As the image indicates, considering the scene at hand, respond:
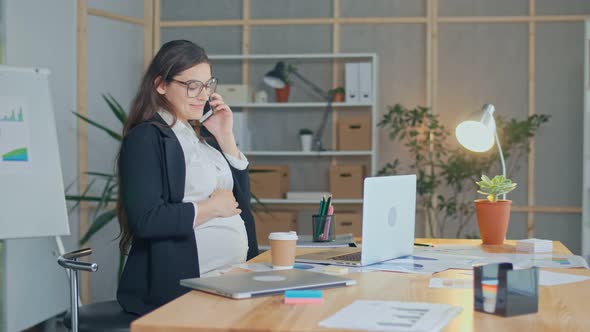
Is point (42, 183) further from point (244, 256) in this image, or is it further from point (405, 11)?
point (405, 11)

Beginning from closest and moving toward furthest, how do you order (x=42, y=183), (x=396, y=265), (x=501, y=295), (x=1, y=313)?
(x=501, y=295) < (x=396, y=265) < (x=42, y=183) < (x=1, y=313)

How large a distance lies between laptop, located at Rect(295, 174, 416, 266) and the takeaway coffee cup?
149 millimetres

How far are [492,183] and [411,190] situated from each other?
54cm

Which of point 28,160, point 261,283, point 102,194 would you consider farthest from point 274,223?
point 261,283

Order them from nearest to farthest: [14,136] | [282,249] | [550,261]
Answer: [282,249] < [550,261] < [14,136]

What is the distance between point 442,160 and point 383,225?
3843mm

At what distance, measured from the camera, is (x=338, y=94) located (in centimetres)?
588

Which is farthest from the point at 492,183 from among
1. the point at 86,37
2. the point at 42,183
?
the point at 86,37

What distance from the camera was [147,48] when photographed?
619 centimetres

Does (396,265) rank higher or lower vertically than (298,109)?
lower

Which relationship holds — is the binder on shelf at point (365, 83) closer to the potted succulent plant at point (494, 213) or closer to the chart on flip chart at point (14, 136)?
the chart on flip chart at point (14, 136)

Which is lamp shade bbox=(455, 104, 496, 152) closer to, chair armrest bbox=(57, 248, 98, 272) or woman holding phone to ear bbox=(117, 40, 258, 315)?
woman holding phone to ear bbox=(117, 40, 258, 315)

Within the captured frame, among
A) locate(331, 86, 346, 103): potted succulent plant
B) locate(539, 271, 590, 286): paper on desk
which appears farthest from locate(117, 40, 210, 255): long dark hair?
locate(331, 86, 346, 103): potted succulent plant

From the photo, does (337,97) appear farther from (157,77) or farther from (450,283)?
(450,283)
